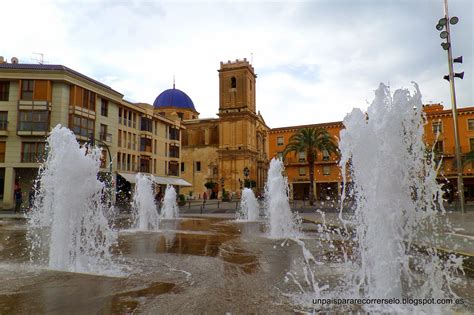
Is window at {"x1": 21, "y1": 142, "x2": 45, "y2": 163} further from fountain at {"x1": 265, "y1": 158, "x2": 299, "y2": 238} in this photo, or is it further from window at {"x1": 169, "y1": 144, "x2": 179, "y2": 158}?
fountain at {"x1": 265, "y1": 158, "x2": 299, "y2": 238}

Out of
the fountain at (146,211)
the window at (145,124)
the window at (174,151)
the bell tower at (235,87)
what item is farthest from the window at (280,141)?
the fountain at (146,211)

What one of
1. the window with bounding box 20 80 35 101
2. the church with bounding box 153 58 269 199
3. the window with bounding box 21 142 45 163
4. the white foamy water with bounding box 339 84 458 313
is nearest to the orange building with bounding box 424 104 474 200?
the church with bounding box 153 58 269 199

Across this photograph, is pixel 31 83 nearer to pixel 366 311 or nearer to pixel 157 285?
pixel 157 285

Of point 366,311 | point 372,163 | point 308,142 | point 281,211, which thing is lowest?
point 366,311

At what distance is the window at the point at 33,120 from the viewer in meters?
32.3

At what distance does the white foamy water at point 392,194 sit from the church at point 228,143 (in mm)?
48421

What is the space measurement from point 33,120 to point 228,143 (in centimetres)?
3264

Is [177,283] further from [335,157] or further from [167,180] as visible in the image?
[335,157]

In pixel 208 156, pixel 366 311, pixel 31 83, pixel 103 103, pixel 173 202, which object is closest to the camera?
pixel 366 311

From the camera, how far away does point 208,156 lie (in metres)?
63.9

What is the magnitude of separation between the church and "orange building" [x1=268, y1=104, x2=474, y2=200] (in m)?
7.72

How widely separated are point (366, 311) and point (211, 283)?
2271 millimetres

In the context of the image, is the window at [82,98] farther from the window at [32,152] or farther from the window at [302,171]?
the window at [302,171]

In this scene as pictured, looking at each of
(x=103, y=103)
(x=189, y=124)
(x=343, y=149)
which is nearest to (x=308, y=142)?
(x=103, y=103)
